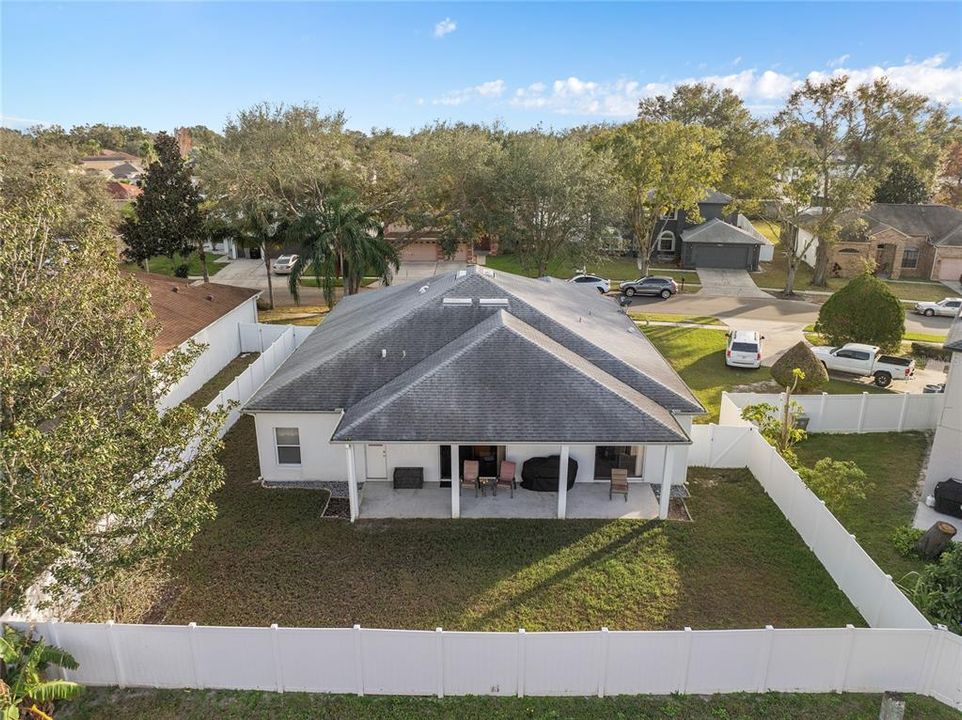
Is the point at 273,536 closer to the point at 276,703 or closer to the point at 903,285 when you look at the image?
the point at 276,703

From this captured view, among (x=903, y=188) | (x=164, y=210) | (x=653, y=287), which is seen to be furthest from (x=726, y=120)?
(x=164, y=210)

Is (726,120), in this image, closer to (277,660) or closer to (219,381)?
(219,381)

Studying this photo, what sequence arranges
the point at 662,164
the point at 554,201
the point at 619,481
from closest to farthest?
the point at 619,481
the point at 554,201
the point at 662,164

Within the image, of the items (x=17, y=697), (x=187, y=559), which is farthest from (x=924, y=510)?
(x=17, y=697)

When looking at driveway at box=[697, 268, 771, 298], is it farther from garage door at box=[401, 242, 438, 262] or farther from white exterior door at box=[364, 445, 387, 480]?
white exterior door at box=[364, 445, 387, 480]

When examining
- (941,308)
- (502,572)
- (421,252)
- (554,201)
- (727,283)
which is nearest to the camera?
(502,572)

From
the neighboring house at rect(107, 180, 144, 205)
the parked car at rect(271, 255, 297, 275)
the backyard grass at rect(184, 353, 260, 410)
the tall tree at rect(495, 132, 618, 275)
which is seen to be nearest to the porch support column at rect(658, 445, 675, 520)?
the backyard grass at rect(184, 353, 260, 410)
